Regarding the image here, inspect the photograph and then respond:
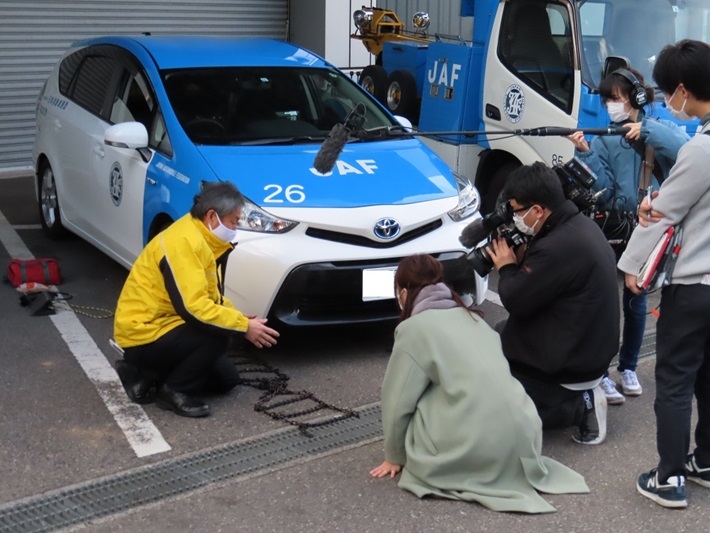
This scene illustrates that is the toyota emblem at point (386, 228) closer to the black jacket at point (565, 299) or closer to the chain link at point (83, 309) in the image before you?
the black jacket at point (565, 299)

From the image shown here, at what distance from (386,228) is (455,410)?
1.60 meters

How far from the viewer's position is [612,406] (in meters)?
4.86

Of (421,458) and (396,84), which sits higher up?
(396,84)

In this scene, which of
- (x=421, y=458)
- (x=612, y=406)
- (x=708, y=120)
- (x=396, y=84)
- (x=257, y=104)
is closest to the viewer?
(x=708, y=120)

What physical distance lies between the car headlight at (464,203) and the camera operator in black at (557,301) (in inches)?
46.4

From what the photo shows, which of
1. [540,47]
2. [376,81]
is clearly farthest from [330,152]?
[376,81]

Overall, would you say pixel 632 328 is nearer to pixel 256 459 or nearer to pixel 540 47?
pixel 256 459

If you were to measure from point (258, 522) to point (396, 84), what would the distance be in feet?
17.3

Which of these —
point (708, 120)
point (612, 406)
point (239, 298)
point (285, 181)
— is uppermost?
point (708, 120)

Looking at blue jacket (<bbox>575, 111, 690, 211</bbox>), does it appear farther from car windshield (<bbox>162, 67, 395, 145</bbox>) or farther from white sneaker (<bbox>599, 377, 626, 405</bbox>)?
car windshield (<bbox>162, 67, 395, 145</bbox>)

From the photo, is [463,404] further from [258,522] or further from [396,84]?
[396,84]

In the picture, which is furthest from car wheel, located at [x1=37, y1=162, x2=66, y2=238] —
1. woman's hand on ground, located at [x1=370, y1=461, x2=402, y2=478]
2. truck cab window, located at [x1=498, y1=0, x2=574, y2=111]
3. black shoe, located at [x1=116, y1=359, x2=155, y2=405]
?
woman's hand on ground, located at [x1=370, y1=461, x2=402, y2=478]

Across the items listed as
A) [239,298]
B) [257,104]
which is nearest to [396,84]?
[257,104]

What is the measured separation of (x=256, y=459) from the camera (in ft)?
13.7
